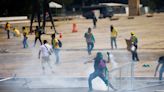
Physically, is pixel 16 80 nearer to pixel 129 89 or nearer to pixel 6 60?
pixel 129 89

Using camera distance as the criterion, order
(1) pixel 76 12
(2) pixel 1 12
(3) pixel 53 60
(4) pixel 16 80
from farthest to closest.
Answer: (1) pixel 76 12 < (2) pixel 1 12 < (3) pixel 53 60 < (4) pixel 16 80

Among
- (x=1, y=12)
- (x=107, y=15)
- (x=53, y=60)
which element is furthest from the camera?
(x=1, y=12)

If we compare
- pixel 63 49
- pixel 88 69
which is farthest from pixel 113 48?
pixel 88 69

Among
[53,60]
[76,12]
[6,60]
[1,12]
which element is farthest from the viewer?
[76,12]

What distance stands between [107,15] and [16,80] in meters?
64.5

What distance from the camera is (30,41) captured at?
41750mm

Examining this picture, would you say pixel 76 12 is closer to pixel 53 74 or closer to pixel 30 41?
pixel 30 41

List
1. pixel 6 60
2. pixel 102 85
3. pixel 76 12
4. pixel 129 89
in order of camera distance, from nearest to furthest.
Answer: pixel 129 89, pixel 102 85, pixel 6 60, pixel 76 12

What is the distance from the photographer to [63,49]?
34.3 metres

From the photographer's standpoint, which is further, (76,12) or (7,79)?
(76,12)

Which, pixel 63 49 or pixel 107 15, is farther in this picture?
pixel 107 15

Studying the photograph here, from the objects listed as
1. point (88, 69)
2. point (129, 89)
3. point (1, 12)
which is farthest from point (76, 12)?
point (129, 89)

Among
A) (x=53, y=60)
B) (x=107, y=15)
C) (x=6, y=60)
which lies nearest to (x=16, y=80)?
(x=53, y=60)

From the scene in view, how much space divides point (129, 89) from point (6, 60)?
47.5 feet
